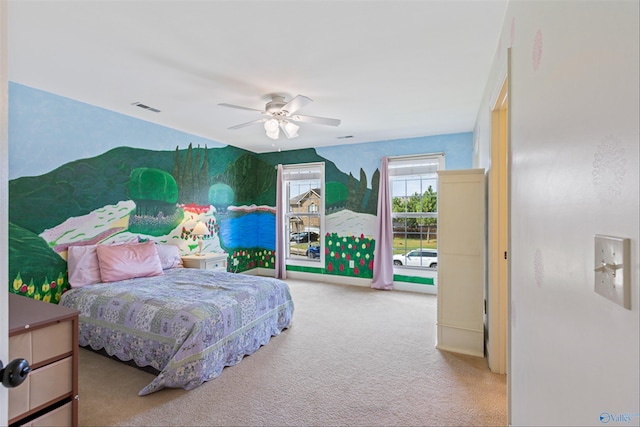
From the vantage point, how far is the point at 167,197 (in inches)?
176

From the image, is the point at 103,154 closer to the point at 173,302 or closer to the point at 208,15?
the point at 173,302

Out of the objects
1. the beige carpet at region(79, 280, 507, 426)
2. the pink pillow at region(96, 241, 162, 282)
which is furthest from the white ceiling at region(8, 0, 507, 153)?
the beige carpet at region(79, 280, 507, 426)

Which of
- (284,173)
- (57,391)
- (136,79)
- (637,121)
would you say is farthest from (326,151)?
(637,121)

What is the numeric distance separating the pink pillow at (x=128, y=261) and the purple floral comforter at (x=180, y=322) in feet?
0.48

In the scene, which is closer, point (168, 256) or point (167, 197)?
point (168, 256)

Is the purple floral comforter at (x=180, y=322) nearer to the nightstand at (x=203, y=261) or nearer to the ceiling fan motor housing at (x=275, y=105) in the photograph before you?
the nightstand at (x=203, y=261)

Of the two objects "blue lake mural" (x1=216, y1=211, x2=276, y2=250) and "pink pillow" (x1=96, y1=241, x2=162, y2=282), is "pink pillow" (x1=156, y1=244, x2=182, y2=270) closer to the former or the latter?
"pink pillow" (x1=96, y1=241, x2=162, y2=282)

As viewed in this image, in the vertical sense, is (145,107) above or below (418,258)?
above

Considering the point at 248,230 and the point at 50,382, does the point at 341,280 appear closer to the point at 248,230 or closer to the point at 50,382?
the point at 248,230

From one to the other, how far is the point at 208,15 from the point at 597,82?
2079 mm

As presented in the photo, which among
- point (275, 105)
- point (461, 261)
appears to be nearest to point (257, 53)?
point (275, 105)

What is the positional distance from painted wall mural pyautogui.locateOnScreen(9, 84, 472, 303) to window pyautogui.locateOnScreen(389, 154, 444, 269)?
0.25 m

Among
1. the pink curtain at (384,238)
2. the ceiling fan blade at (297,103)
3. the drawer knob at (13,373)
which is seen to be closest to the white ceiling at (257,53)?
the ceiling fan blade at (297,103)

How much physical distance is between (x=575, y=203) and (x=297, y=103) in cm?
244
